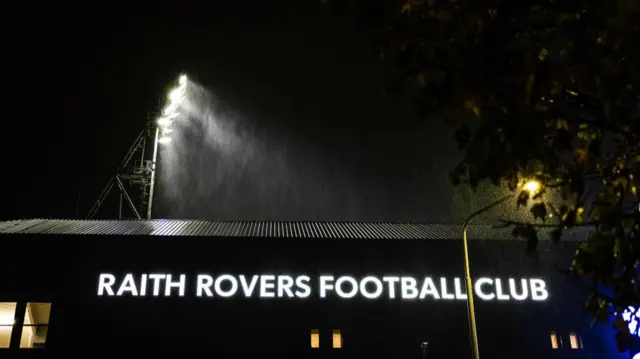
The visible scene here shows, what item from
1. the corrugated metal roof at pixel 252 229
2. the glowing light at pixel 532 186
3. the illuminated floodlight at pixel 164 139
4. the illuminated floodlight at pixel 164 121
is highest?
the illuminated floodlight at pixel 164 121

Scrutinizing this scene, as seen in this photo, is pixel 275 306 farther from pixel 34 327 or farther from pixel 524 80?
pixel 524 80

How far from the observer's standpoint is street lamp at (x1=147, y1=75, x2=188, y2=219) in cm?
2758

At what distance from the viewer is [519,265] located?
84.4 feet

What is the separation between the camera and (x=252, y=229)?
91.0 ft

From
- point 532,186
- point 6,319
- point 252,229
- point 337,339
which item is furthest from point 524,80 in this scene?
point 6,319

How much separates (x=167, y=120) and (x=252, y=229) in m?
6.43

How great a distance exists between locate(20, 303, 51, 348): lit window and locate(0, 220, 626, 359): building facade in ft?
0.20

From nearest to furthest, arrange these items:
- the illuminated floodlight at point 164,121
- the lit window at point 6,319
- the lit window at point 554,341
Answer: the lit window at point 6,319
the lit window at point 554,341
the illuminated floodlight at point 164,121

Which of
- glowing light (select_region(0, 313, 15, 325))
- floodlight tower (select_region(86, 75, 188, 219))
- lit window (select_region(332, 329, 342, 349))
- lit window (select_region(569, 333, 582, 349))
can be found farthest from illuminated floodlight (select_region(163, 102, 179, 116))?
lit window (select_region(569, 333, 582, 349))

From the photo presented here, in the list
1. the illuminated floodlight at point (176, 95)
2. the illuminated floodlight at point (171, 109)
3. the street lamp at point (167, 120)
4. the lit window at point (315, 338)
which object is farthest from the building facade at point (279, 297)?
the illuminated floodlight at point (176, 95)

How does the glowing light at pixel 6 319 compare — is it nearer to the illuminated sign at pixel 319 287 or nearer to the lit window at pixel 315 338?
the illuminated sign at pixel 319 287

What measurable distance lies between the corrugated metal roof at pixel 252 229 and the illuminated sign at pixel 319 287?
1.85m

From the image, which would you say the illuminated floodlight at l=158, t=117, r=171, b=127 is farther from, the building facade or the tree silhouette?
the tree silhouette

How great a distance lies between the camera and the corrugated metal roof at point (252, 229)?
84.4 feet
